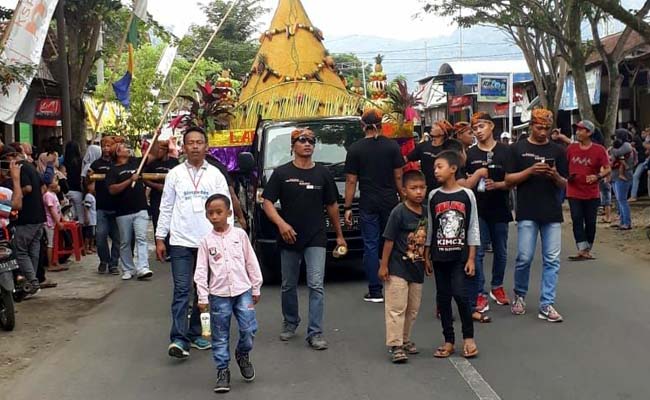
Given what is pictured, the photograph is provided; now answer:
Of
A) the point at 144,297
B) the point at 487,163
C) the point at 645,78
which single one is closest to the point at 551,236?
the point at 487,163

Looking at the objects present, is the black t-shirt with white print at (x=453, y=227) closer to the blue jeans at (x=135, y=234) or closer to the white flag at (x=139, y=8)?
the blue jeans at (x=135, y=234)

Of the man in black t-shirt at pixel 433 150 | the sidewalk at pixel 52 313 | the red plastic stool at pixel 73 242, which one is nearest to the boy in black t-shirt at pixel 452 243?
the man in black t-shirt at pixel 433 150

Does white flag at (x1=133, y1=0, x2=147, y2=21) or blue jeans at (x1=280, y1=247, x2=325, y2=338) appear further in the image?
white flag at (x1=133, y1=0, x2=147, y2=21)

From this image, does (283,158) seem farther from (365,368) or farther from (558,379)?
(558,379)

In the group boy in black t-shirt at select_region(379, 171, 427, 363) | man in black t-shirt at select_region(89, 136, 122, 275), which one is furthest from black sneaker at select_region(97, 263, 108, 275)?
boy in black t-shirt at select_region(379, 171, 427, 363)

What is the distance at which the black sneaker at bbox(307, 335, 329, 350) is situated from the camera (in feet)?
22.9

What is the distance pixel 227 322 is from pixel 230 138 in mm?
6831

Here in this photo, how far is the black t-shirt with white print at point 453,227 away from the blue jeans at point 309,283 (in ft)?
3.35

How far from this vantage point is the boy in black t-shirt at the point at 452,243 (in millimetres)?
6551

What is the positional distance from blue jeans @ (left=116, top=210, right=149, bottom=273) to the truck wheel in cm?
306

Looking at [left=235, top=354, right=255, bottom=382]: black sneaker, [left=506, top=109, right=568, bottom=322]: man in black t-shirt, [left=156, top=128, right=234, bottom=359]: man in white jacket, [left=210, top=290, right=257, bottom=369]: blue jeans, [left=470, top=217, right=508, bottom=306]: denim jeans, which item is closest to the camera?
[left=210, top=290, right=257, bottom=369]: blue jeans

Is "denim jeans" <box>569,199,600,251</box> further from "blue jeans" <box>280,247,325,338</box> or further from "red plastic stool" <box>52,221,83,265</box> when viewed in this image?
"red plastic stool" <box>52,221,83,265</box>

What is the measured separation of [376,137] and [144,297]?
3.42m

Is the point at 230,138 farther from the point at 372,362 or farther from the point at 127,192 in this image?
the point at 372,362
